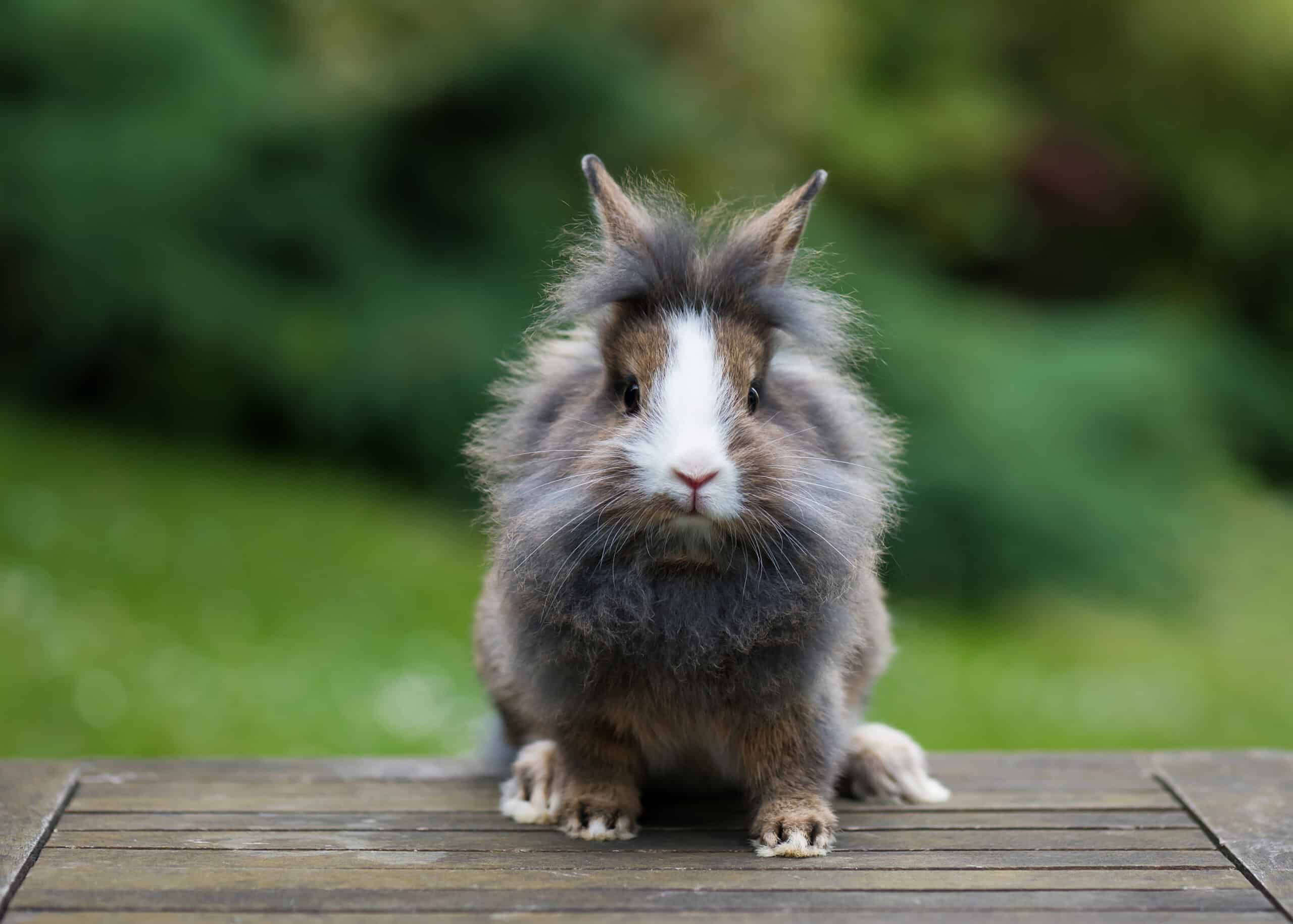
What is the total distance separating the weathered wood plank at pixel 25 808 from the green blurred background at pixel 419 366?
10.1ft

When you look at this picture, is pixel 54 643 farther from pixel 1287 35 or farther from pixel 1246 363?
pixel 1287 35

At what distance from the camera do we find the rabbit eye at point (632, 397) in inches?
106

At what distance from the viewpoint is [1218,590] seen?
9141 millimetres

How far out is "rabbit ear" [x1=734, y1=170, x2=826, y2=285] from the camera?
2.76 metres

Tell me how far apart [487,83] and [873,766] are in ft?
19.2

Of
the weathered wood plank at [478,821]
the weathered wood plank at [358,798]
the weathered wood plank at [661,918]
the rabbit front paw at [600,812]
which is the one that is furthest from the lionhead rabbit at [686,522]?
the weathered wood plank at [661,918]

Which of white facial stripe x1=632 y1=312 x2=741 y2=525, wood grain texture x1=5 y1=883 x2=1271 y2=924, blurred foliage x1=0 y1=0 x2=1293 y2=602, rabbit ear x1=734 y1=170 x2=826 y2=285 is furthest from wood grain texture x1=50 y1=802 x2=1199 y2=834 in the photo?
blurred foliage x1=0 y1=0 x2=1293 y2=602

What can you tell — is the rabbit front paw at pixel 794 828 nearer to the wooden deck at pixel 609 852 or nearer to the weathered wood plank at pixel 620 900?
the wooden deck at pixel 609 852

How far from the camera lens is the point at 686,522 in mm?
2551

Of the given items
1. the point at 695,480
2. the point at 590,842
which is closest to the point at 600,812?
the point at 590,842

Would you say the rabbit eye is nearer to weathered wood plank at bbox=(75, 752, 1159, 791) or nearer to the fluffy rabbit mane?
the fluffy rabbit mane

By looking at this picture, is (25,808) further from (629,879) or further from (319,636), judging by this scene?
(319,636)

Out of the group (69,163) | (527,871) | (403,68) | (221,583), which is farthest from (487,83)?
(527,871)

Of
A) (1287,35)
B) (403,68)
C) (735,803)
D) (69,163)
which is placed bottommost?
(735,803)
